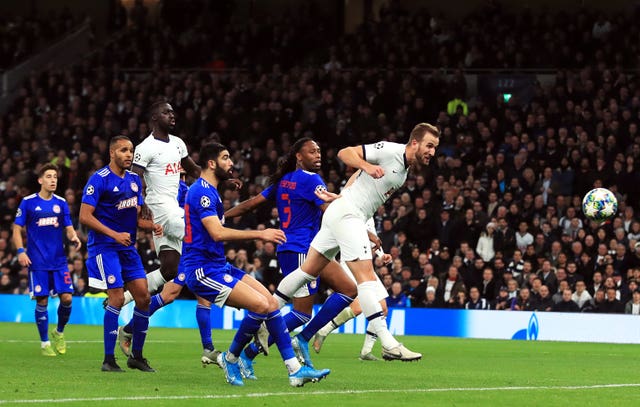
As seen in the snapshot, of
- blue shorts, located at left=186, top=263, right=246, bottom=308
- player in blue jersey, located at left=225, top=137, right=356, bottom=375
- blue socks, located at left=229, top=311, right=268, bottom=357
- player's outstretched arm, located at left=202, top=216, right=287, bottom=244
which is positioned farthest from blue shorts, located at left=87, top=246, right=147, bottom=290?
blue socks, located at left=229, top=311, right=268, bottom=357

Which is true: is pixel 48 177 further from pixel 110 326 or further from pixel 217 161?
pixel 217 161

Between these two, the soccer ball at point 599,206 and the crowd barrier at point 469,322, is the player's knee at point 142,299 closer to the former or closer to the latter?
the soccer ball at point 599,206

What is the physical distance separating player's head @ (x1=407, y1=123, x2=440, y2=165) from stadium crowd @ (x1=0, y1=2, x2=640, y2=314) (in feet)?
36.2

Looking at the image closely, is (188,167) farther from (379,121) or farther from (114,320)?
(379,121)

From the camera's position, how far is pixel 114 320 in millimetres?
12234

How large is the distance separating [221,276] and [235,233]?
59 cm

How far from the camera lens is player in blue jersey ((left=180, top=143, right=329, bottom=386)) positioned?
Answer: 33.6 ft

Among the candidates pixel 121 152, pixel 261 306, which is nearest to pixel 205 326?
pixel 121 152

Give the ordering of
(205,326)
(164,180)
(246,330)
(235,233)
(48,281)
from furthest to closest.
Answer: (48,281), (164,180), (205,326), (246,330), (235,233)

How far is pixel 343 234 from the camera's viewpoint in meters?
12.0

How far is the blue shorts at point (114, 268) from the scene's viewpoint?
12.3m

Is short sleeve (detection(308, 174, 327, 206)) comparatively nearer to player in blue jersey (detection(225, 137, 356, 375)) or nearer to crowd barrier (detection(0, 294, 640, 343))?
player in blue jersey (detection(225, 137, 356, 375))

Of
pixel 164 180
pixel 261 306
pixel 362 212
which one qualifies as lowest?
pixel 261 306

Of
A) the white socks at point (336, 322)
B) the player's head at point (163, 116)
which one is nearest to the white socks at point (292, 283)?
the white socks at point (336, 322)
